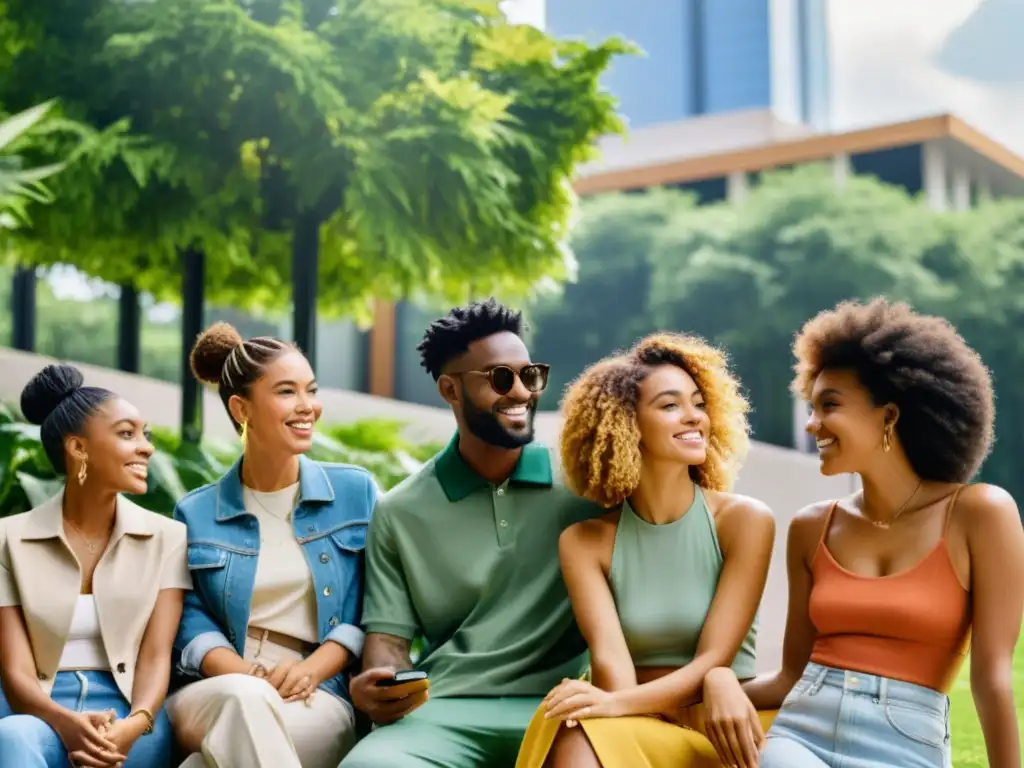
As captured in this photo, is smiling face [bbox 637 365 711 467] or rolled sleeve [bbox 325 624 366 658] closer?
smiling face [bbox 637 365 711 467]

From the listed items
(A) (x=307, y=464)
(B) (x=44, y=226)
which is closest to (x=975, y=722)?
(A) (x=307, y=464)

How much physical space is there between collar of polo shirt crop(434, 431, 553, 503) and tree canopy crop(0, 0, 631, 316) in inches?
153

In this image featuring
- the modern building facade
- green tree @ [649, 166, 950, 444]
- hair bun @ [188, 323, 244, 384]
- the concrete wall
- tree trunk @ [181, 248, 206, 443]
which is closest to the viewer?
hair bun @ [188, 323, 244, 384]

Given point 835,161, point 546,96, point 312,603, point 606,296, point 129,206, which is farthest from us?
point 606,296

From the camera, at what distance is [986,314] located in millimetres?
21562

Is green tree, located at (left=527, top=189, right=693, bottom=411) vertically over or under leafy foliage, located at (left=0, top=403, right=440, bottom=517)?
over

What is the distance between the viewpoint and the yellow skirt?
7.70 ft

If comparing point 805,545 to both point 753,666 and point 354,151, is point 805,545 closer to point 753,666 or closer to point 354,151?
point 753,666

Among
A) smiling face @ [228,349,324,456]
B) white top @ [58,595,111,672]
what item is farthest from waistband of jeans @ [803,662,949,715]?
white top @ [58,595,111,672]

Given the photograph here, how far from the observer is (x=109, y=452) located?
274 centimetres

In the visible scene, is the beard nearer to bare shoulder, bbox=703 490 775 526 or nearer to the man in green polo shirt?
the man in green polo shirt

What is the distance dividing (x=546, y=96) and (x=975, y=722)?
415 cm

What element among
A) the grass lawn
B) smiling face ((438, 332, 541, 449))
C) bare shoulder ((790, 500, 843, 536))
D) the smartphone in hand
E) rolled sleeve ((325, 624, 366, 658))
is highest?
smiling face ((438, 332, 541, 449))

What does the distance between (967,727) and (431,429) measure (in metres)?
4.64
